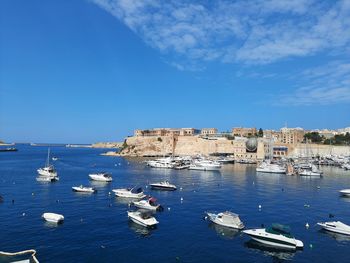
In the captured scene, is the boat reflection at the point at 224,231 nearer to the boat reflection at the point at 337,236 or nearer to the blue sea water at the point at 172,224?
the blue sea water at the point at 172,224

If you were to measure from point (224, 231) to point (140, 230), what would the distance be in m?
7.90

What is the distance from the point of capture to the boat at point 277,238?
26.6 metres

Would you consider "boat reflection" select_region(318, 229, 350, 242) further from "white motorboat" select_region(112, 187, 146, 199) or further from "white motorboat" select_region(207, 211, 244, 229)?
"white motorboat" select_region(112, 187, 146, 199)

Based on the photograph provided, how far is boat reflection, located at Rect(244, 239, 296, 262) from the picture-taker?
25.1m

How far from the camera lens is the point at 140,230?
103ft

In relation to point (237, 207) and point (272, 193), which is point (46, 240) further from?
point (272, 193)

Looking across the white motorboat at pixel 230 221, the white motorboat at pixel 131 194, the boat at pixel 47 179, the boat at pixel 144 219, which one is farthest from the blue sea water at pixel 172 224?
the boat at pixel 47 179

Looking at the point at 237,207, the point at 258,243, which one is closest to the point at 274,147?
the point at 237,207

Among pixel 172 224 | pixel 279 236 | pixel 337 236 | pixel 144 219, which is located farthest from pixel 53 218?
pixel 337 236

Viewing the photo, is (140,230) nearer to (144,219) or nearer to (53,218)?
(144,219)

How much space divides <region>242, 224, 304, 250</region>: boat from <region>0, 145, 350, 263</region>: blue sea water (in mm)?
658

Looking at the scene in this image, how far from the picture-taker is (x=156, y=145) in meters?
160

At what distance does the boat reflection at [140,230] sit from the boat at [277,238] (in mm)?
9073

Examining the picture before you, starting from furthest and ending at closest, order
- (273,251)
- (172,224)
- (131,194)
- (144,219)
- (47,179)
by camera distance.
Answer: (47,179)
(131,194)
(172,224)
(144,219)
(273,251)
